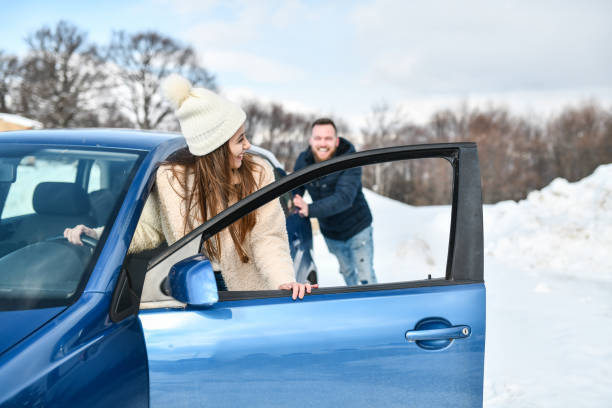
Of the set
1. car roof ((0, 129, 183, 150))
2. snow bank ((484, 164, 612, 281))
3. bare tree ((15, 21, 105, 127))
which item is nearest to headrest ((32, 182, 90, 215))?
car roof ((0, 129, 183, 150))

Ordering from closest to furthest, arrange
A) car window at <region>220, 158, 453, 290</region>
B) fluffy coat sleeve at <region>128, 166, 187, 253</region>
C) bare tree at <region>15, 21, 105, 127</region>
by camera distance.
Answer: fluffy coat sleeve at <region>128, 166, 187, 253</region>, car window at <region>220, 158, 453, 290</region>, bare tree at <region>15, 21, 105, 127</region>

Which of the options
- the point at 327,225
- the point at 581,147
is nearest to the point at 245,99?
the point at 581,147

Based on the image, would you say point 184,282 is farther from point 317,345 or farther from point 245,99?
point 245,99

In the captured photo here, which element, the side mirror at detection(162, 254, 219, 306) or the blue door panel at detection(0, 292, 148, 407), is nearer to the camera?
the blue door panel at detection(0, 292, 148, 407)

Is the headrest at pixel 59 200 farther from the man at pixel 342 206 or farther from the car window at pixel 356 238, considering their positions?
the man at pixel 342 206

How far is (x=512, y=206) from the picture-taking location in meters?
10.1

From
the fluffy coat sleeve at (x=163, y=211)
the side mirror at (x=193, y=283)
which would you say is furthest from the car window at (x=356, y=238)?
the side mirror at (x=193, y=283)

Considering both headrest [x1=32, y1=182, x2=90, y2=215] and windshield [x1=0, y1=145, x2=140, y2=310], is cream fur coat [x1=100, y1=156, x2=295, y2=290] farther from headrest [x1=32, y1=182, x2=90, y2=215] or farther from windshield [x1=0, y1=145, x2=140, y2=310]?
headrest [x1=32, y1=182, x2=90, y2=215]

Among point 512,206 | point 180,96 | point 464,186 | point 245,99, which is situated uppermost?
point 245,99

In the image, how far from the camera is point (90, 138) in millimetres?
2189

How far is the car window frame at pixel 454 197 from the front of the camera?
1621 millimetres

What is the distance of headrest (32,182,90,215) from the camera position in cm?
231

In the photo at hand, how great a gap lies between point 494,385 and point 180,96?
102 inches

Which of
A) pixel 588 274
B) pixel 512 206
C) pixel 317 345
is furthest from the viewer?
pixel 512 206
